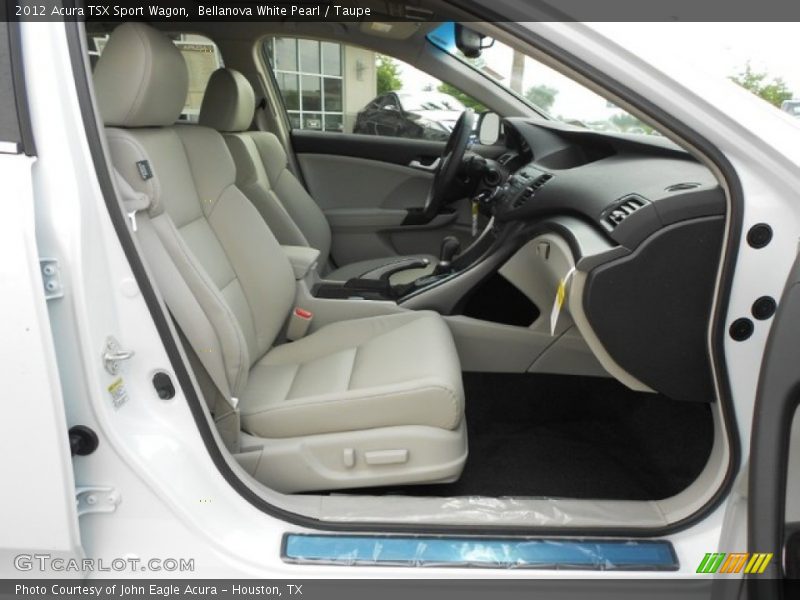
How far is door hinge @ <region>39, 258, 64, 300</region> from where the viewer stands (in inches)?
37.3

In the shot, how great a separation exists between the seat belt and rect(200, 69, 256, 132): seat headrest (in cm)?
110

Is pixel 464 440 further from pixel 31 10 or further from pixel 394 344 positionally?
pixel 31 10

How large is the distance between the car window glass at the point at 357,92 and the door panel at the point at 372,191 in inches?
3.6

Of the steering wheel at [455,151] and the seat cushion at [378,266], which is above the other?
the steering wheel at [455,151]

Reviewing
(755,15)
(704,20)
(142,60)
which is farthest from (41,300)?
(755,15)

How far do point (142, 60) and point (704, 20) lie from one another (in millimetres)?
1106

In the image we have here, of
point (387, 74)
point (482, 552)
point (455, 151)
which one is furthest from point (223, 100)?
point (482, 552)

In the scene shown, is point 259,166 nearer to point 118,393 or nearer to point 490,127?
point 490,127

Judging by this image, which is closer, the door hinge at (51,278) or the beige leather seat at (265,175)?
the door hinge at (51,278)

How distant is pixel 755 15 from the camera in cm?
113

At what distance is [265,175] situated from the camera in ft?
8.72

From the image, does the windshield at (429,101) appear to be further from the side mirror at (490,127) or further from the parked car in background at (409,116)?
the side mirror at (490,127)

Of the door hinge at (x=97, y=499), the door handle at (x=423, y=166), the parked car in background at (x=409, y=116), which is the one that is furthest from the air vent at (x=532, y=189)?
the door handle at (x=423, y=166)

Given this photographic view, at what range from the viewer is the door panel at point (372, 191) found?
330 centimetres
